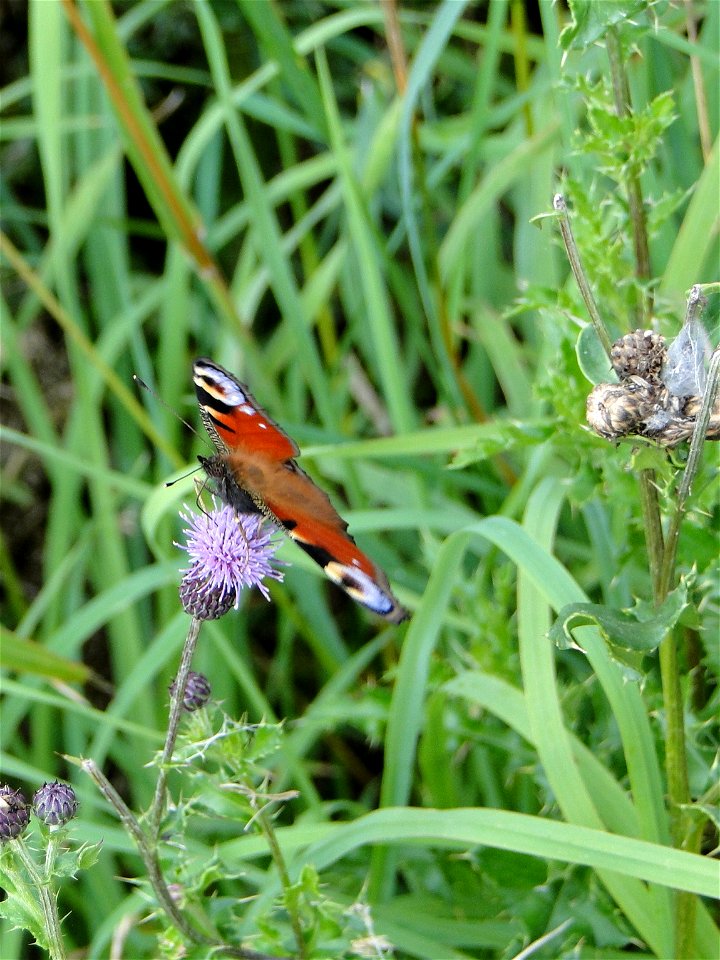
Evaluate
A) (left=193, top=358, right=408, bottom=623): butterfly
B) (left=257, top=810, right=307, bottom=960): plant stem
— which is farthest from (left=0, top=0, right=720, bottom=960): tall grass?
(left=193, top=358, right=408, bottom=623): butterfly

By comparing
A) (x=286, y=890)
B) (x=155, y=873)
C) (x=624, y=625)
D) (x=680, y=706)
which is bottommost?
(x=286, y=890)

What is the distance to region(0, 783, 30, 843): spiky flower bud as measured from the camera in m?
1.38

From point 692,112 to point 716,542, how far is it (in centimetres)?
126

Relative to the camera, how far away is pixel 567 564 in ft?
9.47

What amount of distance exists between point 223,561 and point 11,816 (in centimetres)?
47

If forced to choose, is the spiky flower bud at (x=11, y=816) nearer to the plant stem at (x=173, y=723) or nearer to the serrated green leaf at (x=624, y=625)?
the plant stem at (x=173, y=723)

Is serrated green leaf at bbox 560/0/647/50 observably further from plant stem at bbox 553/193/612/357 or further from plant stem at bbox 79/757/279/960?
plant stem at bbox 79/757/279/960

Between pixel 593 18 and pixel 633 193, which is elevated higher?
pixel 593 18

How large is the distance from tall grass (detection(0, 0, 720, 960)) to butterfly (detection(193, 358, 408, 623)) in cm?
13

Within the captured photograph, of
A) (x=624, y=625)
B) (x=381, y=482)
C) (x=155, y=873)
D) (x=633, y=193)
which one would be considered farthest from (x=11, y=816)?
(x=381, y=482)

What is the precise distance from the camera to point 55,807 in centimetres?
142

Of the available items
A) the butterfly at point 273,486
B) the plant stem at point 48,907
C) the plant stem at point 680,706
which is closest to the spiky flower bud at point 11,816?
the plant stem at point 48,907

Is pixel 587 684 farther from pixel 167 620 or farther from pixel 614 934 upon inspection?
pixel 167 620

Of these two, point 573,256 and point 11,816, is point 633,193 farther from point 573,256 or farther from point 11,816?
point 11,816
